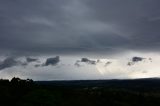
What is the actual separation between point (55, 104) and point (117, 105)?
500 inches

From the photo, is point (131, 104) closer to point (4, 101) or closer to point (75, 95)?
point (75, 95)

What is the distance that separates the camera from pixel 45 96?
54.6 meters

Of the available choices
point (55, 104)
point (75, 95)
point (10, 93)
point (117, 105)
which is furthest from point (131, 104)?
point (10, 93)

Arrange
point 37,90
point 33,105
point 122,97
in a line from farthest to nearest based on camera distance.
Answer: point 122,97 < point 37,90 < point 33,105

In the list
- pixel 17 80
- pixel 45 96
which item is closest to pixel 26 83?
pixel 17 80

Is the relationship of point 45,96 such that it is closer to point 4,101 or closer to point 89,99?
point 4,101

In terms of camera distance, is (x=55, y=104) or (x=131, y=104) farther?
(x=131, y=104)

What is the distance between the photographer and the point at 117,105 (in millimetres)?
61875

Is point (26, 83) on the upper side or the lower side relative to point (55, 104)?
upper

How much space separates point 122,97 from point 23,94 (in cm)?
2018

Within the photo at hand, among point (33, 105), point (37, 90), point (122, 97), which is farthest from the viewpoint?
point (122, 97)

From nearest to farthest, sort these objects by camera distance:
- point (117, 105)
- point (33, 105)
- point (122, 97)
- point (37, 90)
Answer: point (33, 105)
point (37, 90)
point (117, 105)
point (122, 97)

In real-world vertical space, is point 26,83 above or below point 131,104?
above

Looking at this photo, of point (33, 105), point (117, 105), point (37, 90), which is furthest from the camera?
point (117, 105)
